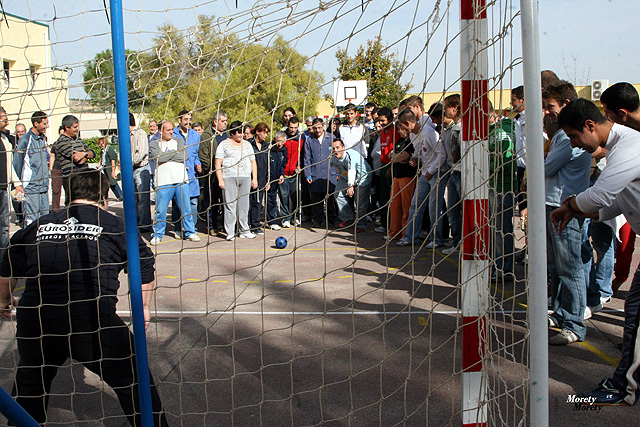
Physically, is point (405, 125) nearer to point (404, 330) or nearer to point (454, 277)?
point (454, 277)

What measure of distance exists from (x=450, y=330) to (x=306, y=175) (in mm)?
6325

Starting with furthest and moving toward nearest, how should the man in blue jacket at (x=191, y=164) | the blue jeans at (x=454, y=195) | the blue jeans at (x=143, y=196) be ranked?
1. the blue jeans at (x=143, y=196)
2. the man in blue jacket at (x=191, y=164)
3. the blue jeans at (x=454, y=195)

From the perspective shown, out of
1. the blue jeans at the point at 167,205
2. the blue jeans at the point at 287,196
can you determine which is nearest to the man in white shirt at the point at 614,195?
the blue jeans at the point at 167,205

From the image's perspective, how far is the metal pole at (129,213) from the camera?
9.01ft

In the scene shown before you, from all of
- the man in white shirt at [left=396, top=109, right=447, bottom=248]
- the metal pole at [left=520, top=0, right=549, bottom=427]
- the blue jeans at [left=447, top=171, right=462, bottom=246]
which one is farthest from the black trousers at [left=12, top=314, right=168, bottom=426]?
the blue jeans at [left=447, top=171, right=462, bottom=246]

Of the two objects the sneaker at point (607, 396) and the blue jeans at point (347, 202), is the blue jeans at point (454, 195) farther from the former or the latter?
the sneaker at point (607, 396)

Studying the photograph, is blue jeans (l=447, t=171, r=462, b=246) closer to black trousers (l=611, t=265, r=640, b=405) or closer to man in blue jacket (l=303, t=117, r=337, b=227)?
man in blue jacket (l=303, t=117, r=337, b=227)

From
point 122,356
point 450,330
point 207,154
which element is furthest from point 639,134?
point 207,154

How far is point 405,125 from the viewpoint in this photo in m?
6.23

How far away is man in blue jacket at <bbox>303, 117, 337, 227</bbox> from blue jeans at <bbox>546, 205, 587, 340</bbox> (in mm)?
5202

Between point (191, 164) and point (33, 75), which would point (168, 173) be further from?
point (33, 75)

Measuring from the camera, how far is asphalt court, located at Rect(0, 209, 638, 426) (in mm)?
3416

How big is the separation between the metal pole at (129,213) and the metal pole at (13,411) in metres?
0.61

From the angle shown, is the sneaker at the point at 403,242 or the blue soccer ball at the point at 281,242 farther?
the sneaker at the point at 403,242
